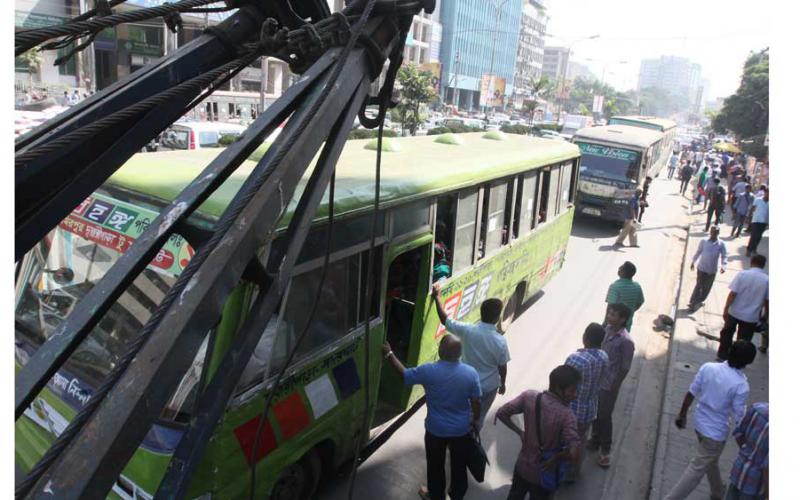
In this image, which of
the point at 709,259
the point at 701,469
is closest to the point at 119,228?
the point at 701,469

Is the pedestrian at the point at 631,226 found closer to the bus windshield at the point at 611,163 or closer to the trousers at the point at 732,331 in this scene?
the bus windshield at the point at 611,163

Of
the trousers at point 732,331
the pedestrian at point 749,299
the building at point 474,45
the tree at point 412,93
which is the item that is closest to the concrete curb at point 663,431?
the trousers at point 732,331

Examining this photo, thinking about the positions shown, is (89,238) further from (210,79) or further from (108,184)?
(210,79)

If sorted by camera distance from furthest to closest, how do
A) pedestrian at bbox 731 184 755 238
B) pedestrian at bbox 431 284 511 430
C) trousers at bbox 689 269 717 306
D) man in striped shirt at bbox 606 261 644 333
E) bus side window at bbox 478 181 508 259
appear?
pedestrian at bbox 731 184 755 238 < trousers at bbox 689 269 717 306 < bus side window at bbox 478 181 508 259 < man in striped shirt at bbox 606 261 644 333 < pedestrian at bbox 431 284 511 430

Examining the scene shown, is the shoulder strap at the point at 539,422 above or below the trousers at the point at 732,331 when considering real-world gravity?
above

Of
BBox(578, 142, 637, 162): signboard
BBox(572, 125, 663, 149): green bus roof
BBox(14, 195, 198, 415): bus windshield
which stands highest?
BBox(572, 125, 663, 149): green bus roof

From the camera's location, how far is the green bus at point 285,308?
10.6 feet

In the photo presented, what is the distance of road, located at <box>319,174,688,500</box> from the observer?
5004 millimetres

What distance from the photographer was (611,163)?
51.7ft

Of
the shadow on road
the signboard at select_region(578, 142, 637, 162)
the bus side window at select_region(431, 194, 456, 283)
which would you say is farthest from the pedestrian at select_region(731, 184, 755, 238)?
the bus side window at select_region(431, 194, 456, 283)

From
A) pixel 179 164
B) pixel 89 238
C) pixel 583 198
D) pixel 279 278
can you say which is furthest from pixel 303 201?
pixel 583 198

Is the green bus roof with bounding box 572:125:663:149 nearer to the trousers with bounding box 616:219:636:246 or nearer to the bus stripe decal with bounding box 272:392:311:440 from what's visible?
the trousers with bounding box 616:219:636:246

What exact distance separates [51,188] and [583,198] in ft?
49.6

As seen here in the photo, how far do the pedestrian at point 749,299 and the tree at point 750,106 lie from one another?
37120mm
